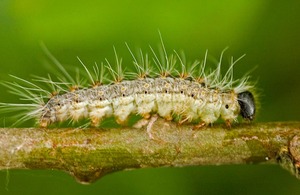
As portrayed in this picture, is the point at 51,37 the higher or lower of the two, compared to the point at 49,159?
higher

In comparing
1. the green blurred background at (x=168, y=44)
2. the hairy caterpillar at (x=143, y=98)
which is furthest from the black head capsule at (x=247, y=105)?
the green blurred background at (x=168, y=44)

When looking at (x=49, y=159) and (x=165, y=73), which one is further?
(x=165, y=73)

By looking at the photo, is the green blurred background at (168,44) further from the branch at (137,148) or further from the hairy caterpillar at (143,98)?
the branch at (137,148)

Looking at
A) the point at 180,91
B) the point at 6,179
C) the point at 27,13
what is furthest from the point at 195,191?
the point at 27,13

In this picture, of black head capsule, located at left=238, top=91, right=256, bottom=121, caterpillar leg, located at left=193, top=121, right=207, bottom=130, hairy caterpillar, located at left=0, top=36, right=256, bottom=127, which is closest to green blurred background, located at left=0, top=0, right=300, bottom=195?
hairy caterpillar, located at left=0, top=36, right=256, bottom=127

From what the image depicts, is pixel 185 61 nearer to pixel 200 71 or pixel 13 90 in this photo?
pixel 200 71

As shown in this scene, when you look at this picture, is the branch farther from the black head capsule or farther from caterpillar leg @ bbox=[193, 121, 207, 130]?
the black head capsule

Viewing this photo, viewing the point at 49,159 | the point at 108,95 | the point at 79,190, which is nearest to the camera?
the point at 49,159
